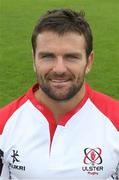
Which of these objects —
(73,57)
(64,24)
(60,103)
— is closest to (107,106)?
(60,103)

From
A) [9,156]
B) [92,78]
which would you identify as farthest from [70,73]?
[92,78]

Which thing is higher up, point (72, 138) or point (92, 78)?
point (92, 78)

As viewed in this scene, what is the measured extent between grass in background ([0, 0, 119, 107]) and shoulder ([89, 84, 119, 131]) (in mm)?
4912

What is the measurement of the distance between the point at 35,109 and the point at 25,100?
88 millimetres

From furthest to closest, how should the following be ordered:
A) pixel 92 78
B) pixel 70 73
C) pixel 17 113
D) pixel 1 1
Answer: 1. pixel 1 1
2. pixel 92 78
3. pixel 17 113
4. pixel 70 73

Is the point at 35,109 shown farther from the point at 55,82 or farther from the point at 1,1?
the point at 1,1

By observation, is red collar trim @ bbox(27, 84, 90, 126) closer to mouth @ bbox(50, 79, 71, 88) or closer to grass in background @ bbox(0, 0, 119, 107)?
mouth @ bbox(50, 79, 71, 88)

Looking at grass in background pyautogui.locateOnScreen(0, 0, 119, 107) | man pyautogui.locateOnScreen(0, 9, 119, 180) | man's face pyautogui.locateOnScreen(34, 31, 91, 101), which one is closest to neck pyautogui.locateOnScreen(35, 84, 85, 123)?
man pyautogui.locateOnScreen(0, 9, 119, 180)

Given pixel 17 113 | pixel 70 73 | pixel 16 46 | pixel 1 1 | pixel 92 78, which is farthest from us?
pixel 1 1

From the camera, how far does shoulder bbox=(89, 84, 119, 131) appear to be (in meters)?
2.76


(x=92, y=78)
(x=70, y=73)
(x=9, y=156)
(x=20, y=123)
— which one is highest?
(x=92, y=78)

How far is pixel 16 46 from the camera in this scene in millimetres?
12211

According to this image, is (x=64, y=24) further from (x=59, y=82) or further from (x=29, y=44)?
(x=29, y=44)

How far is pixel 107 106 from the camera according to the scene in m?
2.83
